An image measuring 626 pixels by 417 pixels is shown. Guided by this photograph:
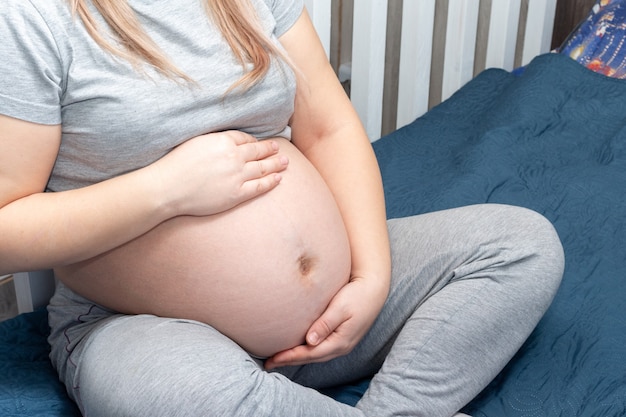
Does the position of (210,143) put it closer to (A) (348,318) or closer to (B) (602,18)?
(A) (348,318)

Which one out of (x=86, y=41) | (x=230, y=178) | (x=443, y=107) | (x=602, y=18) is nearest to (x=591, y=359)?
(x=230, y=178)

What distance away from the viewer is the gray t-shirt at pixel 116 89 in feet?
2.53

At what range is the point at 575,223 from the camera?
1274 mm

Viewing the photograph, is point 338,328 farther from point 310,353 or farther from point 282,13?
point 282,13

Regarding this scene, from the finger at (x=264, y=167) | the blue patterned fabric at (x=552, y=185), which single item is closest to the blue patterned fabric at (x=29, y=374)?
the finger at (x=264, y=167)

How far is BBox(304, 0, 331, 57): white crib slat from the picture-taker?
4.77 ft

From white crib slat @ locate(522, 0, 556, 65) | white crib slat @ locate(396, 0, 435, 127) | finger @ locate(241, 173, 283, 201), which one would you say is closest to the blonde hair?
finger @ locate(241, 173, 283, 201)

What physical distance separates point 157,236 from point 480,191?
0.67 meters

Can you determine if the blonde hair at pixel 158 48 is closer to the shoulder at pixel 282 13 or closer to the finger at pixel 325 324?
the shoulder at pixel 282 13

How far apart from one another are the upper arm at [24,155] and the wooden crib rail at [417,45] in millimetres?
798

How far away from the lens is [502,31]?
196 cm

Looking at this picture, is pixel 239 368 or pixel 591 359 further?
pixel 591 359

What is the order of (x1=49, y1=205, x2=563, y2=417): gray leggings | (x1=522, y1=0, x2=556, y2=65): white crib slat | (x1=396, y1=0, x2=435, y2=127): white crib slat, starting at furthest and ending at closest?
(x1=522, y1=0, x2=556, y2=65): white crib slat → (x1=396, y1=0, x2=435, y2=127): white crib slat → (x1=49, y1=205, x2=563, y2=417): gray leggings

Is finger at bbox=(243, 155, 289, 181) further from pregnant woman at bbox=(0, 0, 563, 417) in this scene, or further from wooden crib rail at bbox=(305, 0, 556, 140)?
wooden crib rail at bbox=(305, 0, 556, 140)
